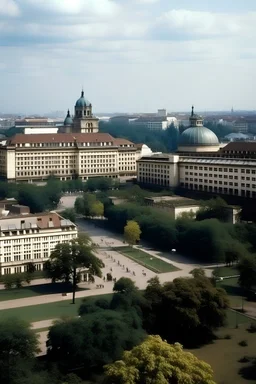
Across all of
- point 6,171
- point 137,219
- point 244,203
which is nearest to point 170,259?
point 137,219


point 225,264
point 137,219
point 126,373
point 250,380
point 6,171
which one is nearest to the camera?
point 126,373

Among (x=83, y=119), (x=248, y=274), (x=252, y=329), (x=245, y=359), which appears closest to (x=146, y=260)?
(x=248, y=274)

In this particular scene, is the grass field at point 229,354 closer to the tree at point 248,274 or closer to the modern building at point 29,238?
the tree at point 248,274

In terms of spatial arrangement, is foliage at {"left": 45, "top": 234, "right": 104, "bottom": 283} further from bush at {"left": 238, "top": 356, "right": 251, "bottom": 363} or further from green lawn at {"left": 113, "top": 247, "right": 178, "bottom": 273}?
bush at {"left": 238, "top": 356, "right": 251, "bottom": 363}

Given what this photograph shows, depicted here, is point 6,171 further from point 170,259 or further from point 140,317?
point 140,317

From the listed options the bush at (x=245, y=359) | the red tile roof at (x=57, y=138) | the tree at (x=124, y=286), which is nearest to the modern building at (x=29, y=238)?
the tree at (x=124, y=286)

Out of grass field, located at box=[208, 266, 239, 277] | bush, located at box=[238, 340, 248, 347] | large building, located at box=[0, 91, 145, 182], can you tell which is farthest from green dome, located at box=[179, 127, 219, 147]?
bush, located at box=[238, 340, 248, 347]

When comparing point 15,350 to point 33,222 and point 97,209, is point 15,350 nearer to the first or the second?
point 33,222
